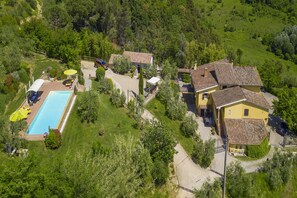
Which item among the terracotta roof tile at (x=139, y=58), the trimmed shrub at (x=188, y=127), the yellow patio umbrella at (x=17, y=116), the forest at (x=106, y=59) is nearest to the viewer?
the forest at (x=106, y=59)

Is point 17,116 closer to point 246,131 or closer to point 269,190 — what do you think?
point 246,131

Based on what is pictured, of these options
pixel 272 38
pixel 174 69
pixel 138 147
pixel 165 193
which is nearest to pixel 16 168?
pixel 138 147

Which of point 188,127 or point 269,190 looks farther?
point 188,127

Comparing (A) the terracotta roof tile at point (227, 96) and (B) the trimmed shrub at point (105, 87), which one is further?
(B) the trimmed shrub at point (105, 87)

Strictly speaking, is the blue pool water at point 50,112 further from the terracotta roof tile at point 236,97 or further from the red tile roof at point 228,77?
the terracotta roof tile at point 236,97

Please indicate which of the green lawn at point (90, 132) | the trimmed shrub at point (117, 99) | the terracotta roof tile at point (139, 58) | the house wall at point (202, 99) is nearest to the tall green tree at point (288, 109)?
the house wall at point (202, 99)

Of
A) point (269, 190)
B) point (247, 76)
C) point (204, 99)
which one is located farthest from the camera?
point (204, 99)

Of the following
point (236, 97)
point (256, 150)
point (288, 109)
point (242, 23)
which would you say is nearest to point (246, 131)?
point (256, 150)
